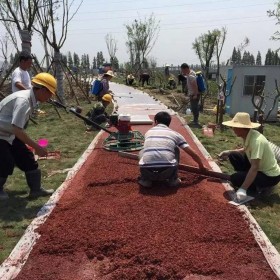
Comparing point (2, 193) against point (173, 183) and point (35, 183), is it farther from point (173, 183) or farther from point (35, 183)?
point (173, 183)

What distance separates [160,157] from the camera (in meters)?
4.73

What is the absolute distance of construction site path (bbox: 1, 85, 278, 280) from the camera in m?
3.03

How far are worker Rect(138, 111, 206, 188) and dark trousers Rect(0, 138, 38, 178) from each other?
1406mm

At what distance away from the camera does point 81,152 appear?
745cm

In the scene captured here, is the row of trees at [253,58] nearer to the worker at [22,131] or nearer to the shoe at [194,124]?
the shoe at [194,124]

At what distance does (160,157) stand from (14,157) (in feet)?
5.92

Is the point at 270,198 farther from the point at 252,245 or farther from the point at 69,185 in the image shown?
the point at 69,185

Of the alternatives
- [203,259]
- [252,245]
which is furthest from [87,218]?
[252,245]

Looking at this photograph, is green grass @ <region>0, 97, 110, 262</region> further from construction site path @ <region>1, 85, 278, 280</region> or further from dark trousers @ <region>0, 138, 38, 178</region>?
dark trousers @ <region>0, 138, 38, 178</region>

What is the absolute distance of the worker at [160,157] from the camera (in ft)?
15.5

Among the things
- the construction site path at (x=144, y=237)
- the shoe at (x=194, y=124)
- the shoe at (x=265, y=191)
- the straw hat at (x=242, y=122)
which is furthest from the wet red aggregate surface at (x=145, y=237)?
the shoe at (x=194, y=124)

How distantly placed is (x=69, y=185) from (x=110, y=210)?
47.6 inches

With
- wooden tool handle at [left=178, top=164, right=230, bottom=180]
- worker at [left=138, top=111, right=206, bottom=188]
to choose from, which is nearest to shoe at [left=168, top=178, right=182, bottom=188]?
worker at [left=138, top=111, right=206, bottom=188]

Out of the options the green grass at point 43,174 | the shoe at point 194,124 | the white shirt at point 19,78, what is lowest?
A: the shoe at point 194,124
